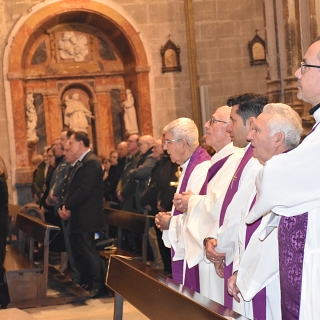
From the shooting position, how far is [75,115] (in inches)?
582

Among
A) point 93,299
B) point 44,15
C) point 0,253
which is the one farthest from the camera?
point 44,15

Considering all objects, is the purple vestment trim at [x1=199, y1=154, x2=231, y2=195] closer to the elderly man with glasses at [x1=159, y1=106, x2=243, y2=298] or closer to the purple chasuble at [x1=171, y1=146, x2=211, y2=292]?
the elderly man with glasses at [x1=159, y1=106, x2=243, y2=298]

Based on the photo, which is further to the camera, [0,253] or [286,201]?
[0,253]

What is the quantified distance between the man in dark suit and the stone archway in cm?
696

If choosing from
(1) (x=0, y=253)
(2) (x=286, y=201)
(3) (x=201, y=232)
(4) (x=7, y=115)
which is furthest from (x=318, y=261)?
(4) (x=7, y=115)

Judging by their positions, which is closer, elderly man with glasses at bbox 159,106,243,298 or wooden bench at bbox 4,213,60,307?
elderly man with glasses at bbox 159,106,243,298

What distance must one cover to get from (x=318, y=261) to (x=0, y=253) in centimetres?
401

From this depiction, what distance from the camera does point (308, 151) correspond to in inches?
111


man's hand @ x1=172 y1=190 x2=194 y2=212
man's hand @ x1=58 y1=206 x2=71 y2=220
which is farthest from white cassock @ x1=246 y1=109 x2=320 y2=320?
man's hand @ x1=58 y1=206 x2=71 y2=220

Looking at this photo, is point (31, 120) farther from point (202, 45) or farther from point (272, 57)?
point (272, 57)

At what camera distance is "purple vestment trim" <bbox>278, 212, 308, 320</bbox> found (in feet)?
9.86

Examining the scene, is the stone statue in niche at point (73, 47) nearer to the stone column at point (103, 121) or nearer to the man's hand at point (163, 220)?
the stone column at point (103, 121)

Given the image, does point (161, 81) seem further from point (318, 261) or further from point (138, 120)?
point (318, 261)

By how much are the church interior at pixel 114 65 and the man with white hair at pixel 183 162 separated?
352 inches
